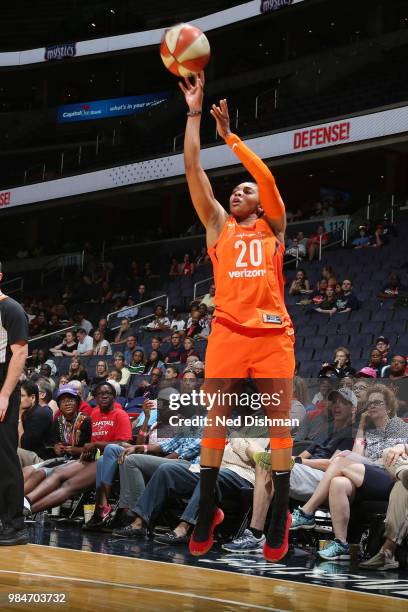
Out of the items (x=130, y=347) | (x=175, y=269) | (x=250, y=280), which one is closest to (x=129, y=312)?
(x=175, y=269)

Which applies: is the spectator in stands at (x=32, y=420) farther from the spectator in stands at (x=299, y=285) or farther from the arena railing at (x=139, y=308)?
the arena railing at (x=139, y=308)

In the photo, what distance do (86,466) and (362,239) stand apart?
9.30 m

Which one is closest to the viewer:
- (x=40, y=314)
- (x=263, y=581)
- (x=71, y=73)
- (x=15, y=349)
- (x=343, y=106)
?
(x=263, y=581)

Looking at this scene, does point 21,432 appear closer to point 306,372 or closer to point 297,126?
point 306,372

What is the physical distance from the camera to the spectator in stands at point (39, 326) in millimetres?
19672

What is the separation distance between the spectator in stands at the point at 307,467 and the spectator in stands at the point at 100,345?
8.83 m

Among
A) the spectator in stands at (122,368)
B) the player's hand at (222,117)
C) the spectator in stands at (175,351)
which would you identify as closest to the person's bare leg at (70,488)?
the player's hand at (222,117)

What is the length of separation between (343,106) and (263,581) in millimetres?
14069

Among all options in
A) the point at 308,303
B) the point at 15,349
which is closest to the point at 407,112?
the point at 308,303

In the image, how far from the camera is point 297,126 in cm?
1817

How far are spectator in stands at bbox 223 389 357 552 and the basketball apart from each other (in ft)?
9.52

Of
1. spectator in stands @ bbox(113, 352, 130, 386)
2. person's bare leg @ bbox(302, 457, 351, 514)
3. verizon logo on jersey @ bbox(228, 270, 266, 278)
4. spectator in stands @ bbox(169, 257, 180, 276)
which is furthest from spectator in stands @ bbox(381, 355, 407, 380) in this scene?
spectator in stands @ bbox(169, 257, 180, 276)

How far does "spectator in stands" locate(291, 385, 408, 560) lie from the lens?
21.6ft

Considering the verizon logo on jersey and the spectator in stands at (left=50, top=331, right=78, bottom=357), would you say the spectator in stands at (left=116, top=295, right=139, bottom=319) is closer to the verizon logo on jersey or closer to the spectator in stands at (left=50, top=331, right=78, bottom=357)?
the spectator in stands at (left=50, top=331, right=78, bottom=357)
